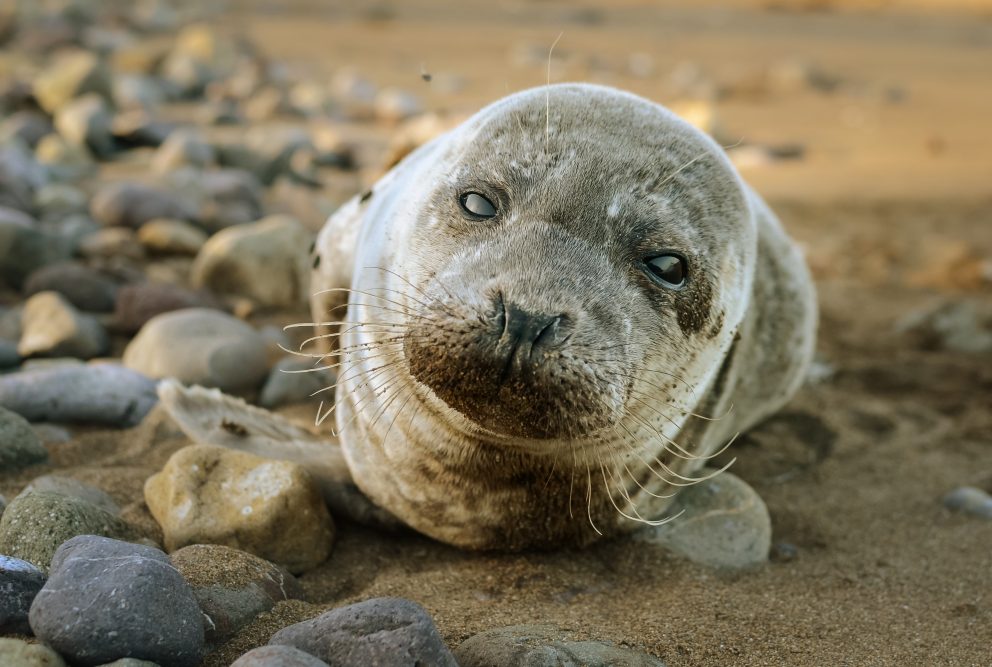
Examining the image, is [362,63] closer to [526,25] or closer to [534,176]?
[526,25]

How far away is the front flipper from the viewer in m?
3.37

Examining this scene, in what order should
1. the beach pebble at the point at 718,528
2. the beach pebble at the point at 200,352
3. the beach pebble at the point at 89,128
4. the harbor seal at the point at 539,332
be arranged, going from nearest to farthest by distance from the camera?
the harbor seal at the point at 539,332, the beach pebble at the point at 718,528, the beach pebble at the point at 200,352, the beach pebble at the point at 89,128

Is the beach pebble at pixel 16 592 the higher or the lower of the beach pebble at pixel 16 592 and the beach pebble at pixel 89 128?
the higher

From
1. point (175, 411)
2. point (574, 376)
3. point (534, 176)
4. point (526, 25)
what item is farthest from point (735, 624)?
point (526, 25)

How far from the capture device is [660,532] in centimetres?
340

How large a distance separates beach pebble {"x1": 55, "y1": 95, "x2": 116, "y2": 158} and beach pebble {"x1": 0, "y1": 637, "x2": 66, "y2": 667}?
6343 millimetres

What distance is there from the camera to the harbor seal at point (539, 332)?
2.53 metres

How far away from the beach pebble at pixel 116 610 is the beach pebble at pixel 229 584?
146 mm

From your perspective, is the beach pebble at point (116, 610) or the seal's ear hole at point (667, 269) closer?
the beach pebble at point (116, 610)

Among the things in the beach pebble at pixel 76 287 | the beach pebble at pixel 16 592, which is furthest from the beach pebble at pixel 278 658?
the beach pebble at pixel 76 287

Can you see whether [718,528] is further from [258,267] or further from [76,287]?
[76,287]

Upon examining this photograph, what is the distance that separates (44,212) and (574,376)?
4.52 meters

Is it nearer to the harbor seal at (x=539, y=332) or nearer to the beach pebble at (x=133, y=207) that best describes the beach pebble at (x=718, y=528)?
the harbor seal at (x=539, y=332)

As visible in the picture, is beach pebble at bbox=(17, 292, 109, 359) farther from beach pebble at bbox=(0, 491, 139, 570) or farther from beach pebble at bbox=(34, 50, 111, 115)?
beach pebble at bbox=(34, 50, 111, 115)
